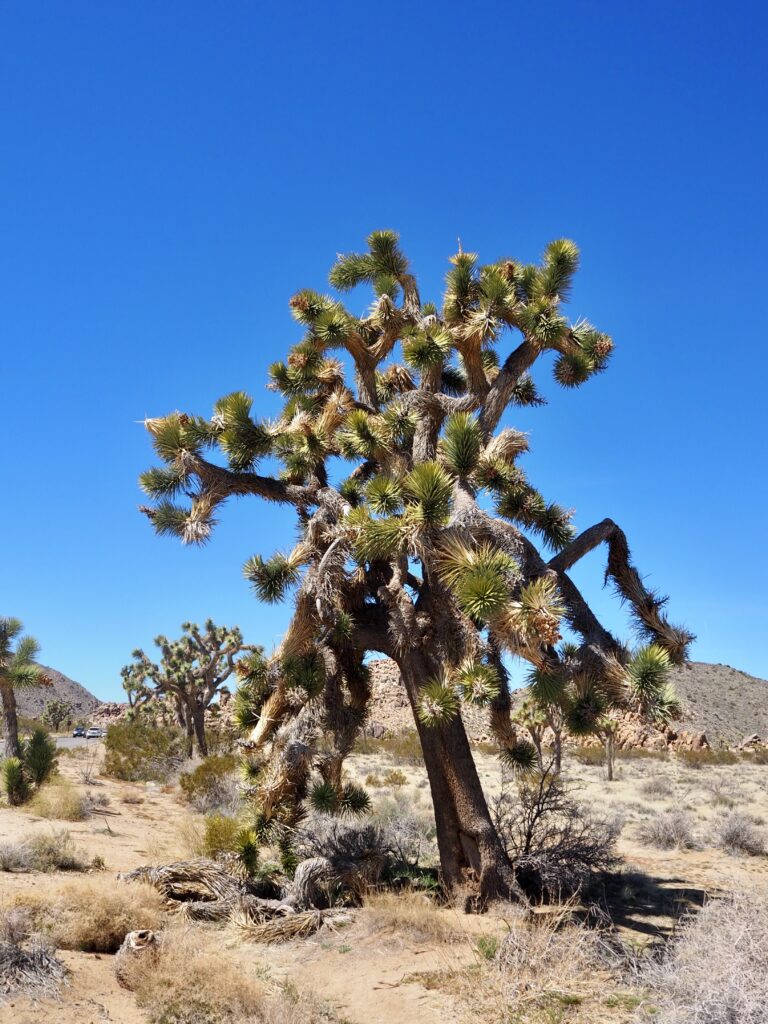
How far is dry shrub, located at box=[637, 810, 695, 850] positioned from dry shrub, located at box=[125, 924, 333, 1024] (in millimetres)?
9399

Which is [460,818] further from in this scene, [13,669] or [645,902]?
[13,669]

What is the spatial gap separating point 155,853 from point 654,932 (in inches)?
284

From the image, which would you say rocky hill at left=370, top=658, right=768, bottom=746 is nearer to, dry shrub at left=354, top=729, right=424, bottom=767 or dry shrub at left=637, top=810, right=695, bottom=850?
dry shrub at left=354, top=729, right=424, bottom=767

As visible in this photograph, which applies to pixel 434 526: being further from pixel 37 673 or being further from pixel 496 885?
pixel 37 673

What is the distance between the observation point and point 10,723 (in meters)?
18.1

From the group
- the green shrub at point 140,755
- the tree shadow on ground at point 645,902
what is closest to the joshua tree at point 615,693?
the tree shadow on ground at point 645,902

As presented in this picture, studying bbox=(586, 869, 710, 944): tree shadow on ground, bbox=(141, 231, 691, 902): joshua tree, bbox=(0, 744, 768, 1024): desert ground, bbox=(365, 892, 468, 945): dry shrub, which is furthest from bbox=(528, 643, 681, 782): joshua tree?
bbox=(365, 892, 468, 945): dry shrub

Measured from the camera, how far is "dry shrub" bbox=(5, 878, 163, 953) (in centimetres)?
632

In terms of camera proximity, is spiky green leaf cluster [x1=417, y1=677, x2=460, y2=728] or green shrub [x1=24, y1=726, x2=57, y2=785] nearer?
spiky green leaf cluster [x1=417, y1=677, x2=460, y2=728]

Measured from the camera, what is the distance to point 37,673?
61.0 ft

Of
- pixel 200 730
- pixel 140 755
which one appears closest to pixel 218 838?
pixel 140 755

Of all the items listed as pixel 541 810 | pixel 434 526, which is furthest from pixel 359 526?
pixel 541 810

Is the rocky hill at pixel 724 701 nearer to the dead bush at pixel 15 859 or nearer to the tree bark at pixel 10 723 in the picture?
the tree bark at pixel 10 723

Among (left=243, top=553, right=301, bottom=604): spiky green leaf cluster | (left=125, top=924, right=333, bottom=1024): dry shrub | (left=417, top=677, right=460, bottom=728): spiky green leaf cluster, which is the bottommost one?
(left=125, top=924, right=333, bottom=1024): dry shrub
